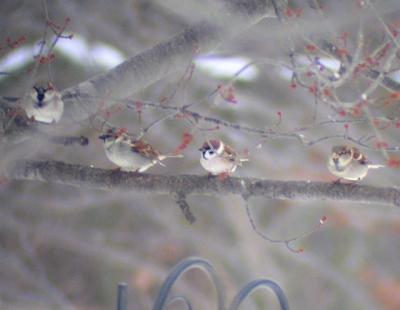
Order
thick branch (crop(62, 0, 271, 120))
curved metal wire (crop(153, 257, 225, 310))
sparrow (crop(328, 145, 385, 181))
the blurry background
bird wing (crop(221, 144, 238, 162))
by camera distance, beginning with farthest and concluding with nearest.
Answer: the blurry background < bird wing (crop(221, 144, 238, 162)) < sparrow (crop(328, 145, 385, 181)) < thick branch (crop(62, 0, 271, 120)) < curved metal wire (crop(153, 257, 225, 310))

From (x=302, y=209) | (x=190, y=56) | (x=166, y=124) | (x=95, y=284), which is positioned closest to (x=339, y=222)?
(x=302, y=209)

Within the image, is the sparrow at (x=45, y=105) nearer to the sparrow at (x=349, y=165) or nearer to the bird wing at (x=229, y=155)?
the bird wing at (x=229, y=155)

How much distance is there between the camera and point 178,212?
22.2 ft

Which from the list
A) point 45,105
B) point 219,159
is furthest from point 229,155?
point 45,105

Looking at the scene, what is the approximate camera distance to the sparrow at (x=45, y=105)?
9.64ft

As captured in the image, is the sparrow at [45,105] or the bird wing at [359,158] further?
the bird wing at [359,158]

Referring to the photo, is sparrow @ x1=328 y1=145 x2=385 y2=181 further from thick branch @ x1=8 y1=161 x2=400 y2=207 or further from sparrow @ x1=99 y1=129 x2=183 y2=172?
sparrow @ x1=99 y1=129 x2=183 y2=172

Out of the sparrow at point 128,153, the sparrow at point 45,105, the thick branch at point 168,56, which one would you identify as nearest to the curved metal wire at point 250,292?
the thick branch at point 168,56

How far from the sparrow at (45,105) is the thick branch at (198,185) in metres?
0.20

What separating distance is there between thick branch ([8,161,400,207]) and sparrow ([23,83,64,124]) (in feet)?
0.65

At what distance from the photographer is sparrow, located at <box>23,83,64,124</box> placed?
294 centimetres

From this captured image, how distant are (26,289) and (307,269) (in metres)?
2.52

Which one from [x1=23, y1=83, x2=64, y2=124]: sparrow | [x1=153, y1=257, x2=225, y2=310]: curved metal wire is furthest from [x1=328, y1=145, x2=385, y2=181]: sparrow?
[x1=23, y1=83, x2=64, y2=124]: sparrow

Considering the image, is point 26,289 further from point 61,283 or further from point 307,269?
point 307,269
